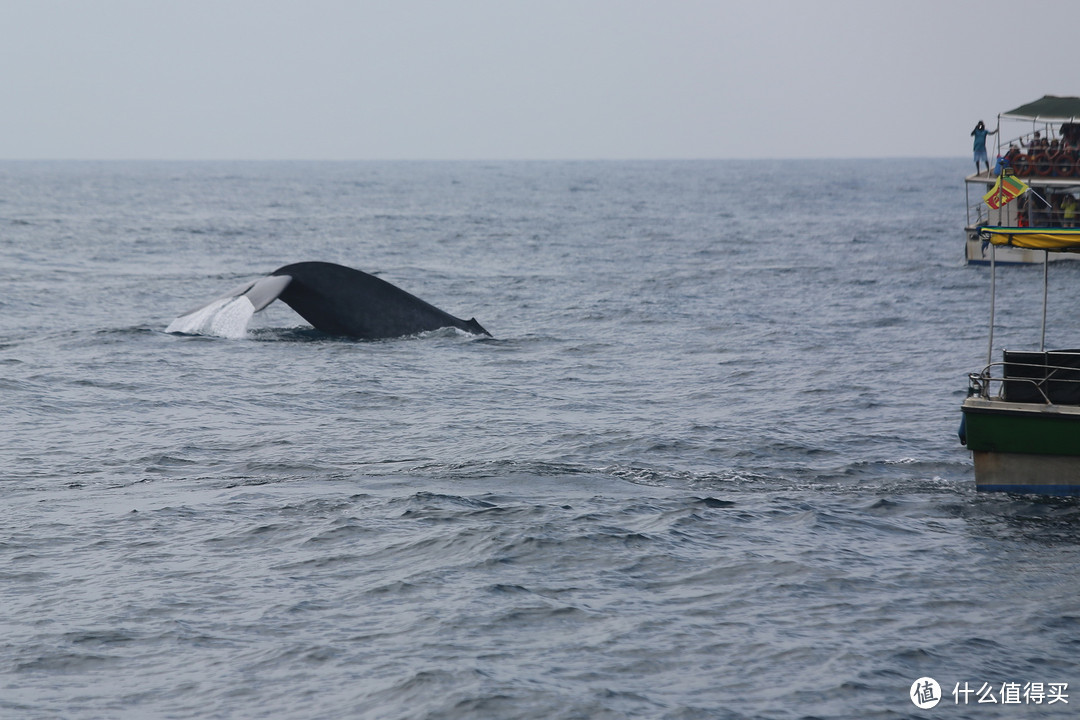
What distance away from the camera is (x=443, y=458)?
13.2m

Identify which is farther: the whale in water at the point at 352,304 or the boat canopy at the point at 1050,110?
the boat canopy at the point at 1050,110

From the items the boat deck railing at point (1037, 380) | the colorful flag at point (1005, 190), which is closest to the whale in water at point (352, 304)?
the colorful flag at point (1005, 190)

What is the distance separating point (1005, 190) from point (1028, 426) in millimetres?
2527

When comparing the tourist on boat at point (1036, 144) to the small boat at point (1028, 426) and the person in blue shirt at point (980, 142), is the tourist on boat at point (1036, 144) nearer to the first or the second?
the person in blue shirt at point (980, 142)

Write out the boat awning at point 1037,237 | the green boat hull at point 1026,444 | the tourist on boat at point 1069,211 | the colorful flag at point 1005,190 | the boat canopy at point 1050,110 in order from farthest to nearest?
1. the boat canopy at point 1050,110
2. the tourist on boat at point 1069,211
3. the colorful flag at point 1005,190
4. the boat awning at point 1037,237
5. the green boat hull at point 1026,444

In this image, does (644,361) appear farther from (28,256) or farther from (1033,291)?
(28,256)

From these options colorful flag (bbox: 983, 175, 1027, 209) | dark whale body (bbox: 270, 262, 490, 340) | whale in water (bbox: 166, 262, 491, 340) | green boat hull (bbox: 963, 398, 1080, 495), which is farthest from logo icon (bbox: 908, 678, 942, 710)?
dark whale body (bbox: 270, 262, 490, 340)

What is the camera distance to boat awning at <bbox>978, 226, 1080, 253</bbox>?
1163cm

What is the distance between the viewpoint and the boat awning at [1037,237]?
38.2 feet

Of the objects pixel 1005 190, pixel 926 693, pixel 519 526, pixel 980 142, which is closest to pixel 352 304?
pixel 519 526

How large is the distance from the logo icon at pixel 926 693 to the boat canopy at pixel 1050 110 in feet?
102

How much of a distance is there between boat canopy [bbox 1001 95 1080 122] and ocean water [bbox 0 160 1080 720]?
13.5 meters

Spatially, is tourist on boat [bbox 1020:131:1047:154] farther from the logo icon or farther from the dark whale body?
the logo icon

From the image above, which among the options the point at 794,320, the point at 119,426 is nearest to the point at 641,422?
the point at 119,426
